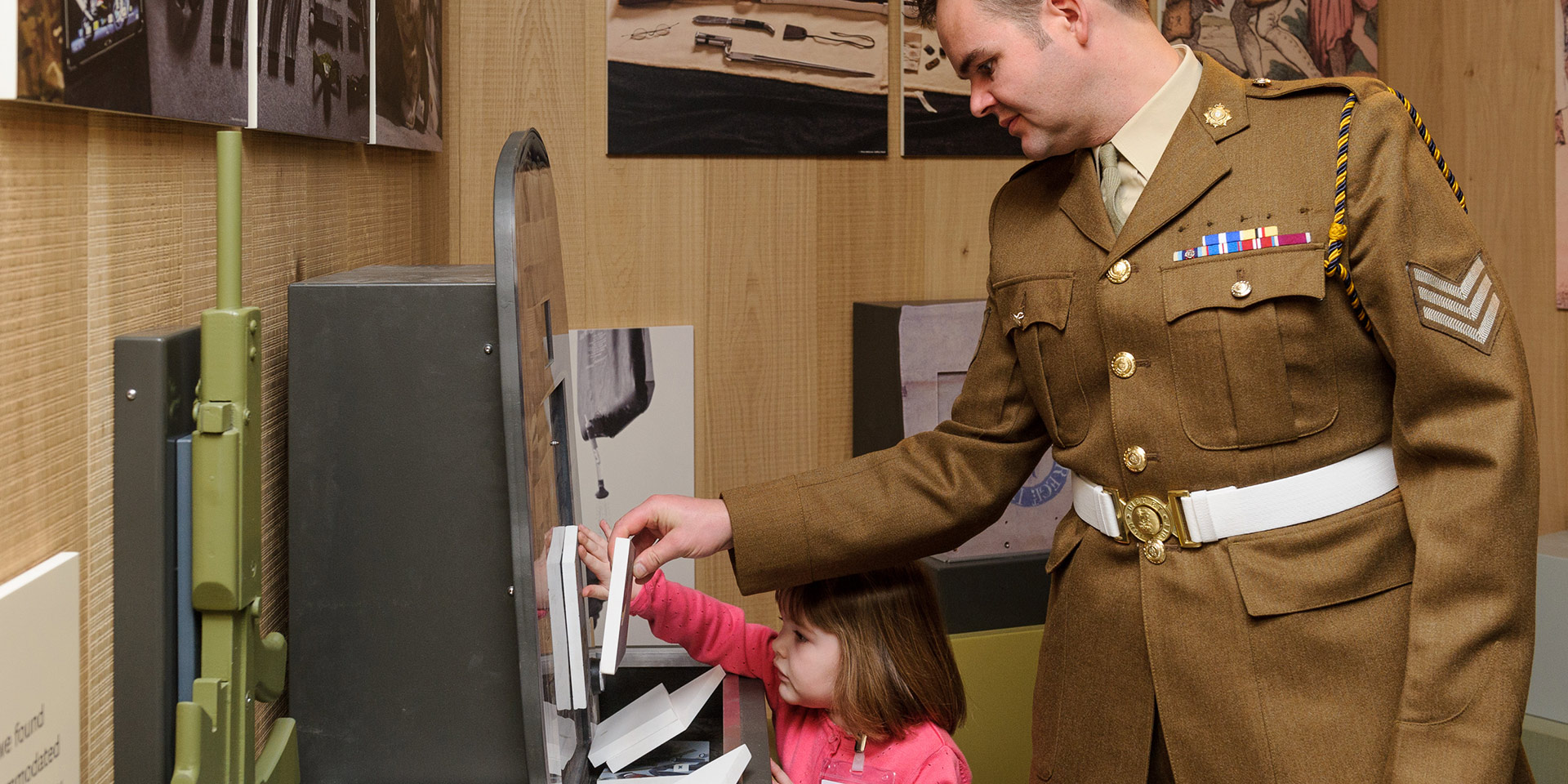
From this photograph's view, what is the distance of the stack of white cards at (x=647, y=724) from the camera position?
119 centimetres

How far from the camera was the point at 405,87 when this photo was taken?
6.10 ft

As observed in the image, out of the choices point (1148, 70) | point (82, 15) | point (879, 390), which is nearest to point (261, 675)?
point (82, 15)

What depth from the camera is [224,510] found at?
808 millimetres

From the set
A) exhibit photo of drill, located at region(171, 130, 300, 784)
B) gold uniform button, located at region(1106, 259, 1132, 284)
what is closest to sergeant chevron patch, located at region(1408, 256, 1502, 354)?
gold uniform button, located at region(1106, 259, 1132, 284)

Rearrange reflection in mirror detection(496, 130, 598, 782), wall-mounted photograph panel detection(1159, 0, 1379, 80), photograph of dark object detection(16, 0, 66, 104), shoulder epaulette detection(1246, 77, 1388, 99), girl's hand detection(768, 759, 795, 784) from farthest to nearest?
wall-mounted photograph panel detection(1159, 0, 1379, 80) < girl's hand detection(768, 759, 795, 784) < shoulder epaulette detection(1246, 77, 1388, 99) < reflection in mirror detection(496, 130, 598, 782) < photograph of dark object detection(16, 0, 66, 104)

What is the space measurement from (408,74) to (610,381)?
86 centimetres

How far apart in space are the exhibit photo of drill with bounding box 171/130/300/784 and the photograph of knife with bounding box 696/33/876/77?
1.81 meters

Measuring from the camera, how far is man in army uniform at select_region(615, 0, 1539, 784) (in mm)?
1137

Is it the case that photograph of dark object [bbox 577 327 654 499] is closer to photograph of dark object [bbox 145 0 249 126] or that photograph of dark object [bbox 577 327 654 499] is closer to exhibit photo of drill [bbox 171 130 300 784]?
photograph of dark object [bbox 145 0 249 126]

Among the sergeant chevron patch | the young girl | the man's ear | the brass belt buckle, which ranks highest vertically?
the man's ear

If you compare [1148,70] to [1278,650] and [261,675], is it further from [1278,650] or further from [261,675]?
[261,675]

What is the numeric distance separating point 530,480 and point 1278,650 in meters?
0.78

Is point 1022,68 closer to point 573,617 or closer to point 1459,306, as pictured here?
point 1459,306

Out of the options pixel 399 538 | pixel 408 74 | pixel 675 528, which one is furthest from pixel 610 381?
pixel 399 538
